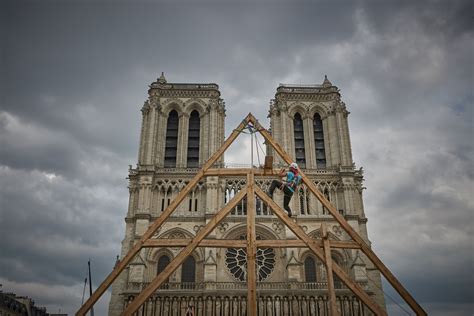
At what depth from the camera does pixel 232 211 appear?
33.0m

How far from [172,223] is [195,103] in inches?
499

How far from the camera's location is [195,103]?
3853 cm

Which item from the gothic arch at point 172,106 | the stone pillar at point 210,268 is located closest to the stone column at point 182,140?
the gothic arch at point 172,106

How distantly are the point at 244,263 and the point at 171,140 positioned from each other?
13.7 m

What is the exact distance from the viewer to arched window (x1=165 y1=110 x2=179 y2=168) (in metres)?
36.3

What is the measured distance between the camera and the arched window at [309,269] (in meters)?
30.8

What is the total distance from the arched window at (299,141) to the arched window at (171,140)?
11.5 metres

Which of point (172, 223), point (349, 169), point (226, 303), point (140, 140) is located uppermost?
point (140, 140)

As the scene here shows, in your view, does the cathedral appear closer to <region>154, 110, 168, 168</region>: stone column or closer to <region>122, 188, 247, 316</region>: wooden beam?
<region>154, 110, 168, 168</region>: stone column

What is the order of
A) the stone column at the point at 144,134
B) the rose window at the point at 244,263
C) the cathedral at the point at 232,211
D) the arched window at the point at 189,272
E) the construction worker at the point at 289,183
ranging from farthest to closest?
the stone column at the point at 144,134
the rose window at the point at 244,263
the arched window at the point at 189,272
the cathedral at the point at 232,211
the construction worker at the point at 289,183

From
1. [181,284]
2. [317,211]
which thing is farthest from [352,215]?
[181,284]

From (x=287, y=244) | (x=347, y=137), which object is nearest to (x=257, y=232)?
(x=347, y=137)

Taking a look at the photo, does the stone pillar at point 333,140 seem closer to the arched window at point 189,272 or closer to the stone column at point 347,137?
the stone column at point 347,137

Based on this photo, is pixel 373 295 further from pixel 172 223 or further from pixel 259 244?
pixel 259 244
